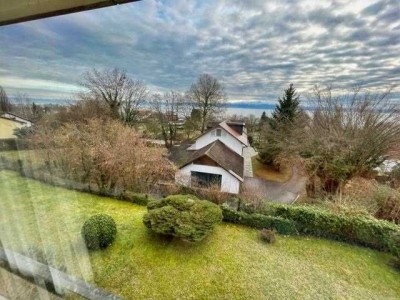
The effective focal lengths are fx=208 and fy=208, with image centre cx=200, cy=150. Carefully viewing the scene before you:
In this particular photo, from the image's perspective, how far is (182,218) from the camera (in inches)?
117

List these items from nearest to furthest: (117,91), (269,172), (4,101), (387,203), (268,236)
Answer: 1. (4,101)
2. (117,91)
3. (268,236)
4. (387,203)
5. (269,172)

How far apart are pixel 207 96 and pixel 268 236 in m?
2.33

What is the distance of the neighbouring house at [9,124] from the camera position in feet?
2.87

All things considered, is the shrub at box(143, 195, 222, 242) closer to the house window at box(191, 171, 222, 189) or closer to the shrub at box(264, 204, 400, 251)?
the shrub at box(264, 204, 400, 251)

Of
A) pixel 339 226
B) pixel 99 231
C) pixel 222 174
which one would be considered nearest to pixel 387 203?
pixel 339 226

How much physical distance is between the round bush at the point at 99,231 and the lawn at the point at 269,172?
4.77 meters

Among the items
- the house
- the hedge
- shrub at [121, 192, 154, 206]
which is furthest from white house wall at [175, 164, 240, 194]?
the hedge

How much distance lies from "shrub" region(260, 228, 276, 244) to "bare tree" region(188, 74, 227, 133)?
79.0 inches

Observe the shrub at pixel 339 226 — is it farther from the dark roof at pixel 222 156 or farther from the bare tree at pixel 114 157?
the bare tree at pixel 114 157

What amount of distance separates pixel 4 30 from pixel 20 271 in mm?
789

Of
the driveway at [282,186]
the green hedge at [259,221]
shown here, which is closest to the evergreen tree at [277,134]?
the driveway at [282,186]

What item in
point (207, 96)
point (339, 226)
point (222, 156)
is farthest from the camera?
point (222, 156)

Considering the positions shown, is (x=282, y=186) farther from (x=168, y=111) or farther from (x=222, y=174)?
(x=168, y=111)

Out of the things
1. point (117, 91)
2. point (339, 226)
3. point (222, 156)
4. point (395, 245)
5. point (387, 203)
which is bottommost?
point (339, 226)
